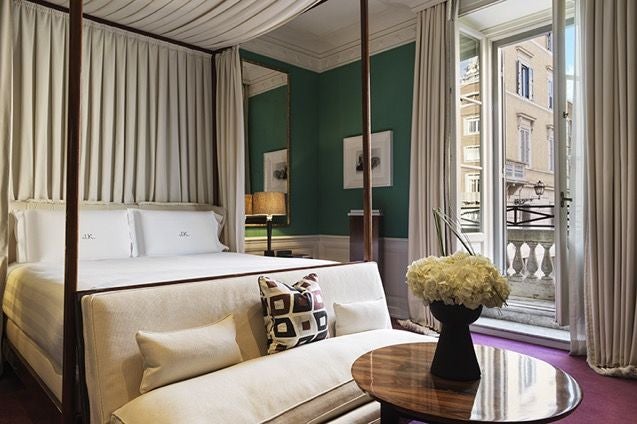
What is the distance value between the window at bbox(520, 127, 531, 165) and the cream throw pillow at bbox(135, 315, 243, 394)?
6.20 meters

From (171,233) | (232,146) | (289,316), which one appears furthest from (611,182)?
(171,233)

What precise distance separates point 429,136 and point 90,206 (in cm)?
289

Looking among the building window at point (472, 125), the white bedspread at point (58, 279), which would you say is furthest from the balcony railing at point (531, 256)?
the white bedspread at point (58, 279)

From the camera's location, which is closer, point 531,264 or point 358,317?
point 358,317

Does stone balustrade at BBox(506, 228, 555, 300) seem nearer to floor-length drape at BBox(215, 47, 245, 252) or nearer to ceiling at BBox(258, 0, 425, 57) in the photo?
ceiling at BBox(258, 0, 425, 57)

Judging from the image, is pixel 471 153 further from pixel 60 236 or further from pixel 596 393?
pixel 60 236

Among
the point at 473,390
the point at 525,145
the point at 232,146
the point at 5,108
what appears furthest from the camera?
the point at 525,145

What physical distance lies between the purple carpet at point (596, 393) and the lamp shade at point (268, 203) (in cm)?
234

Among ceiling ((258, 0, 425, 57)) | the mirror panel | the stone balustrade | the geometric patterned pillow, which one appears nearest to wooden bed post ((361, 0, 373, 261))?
the geometric patterned pillow

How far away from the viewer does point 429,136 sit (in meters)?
3.99

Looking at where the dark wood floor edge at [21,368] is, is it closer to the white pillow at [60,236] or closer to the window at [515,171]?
the white pillow at [60,236]

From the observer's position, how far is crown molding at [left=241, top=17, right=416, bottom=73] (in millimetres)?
4426

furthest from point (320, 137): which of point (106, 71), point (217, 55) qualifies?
point (106, 71)

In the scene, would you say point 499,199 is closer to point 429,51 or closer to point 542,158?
point 429,51
